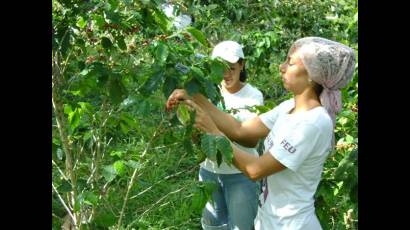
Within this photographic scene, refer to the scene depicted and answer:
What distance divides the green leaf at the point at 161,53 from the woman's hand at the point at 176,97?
5.6 inches

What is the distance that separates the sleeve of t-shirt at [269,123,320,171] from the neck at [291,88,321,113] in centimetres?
10

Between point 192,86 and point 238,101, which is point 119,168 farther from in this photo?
point 238,101

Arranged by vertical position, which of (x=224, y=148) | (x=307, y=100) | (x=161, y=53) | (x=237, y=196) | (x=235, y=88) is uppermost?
(x=161, y=53)

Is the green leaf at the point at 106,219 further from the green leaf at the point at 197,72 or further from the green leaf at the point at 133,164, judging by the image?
the green leaf at the point at 197,72

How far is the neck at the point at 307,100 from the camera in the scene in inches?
76.4

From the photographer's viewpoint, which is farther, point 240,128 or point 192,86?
point 240,128

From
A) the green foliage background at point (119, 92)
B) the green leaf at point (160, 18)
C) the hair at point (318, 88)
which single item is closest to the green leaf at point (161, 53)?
the green foliage background at point (119, 92)

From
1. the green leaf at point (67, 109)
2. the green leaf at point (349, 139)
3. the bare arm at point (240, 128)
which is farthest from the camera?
the green leaf at point (349, 139)

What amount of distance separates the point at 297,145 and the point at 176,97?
1.50 ft

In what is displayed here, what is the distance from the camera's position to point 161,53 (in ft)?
5.73

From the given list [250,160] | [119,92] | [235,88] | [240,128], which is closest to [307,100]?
[250,160]

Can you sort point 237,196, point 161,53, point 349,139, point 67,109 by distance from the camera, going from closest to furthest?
1. point 161,53
2. point 67,109
3. point 349,139
4. point 237,196

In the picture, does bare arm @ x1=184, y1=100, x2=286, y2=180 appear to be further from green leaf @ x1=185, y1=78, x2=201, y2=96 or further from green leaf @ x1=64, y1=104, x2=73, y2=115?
green leaf @ x1=64, y1=104, x2=73, y2=115

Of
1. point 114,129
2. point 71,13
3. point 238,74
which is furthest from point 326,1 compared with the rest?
point 71,13
